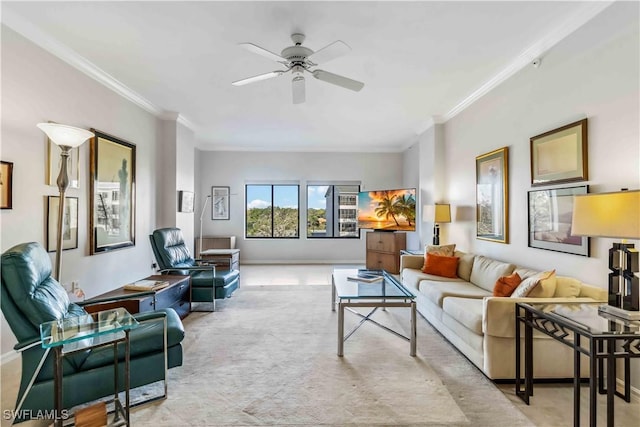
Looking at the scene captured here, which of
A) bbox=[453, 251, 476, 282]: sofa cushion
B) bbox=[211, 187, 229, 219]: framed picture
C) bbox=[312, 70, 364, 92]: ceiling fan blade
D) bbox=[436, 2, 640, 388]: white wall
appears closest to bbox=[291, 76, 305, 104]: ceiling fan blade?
bbox=[312, 70, 364, 92]: ceiling fan blade

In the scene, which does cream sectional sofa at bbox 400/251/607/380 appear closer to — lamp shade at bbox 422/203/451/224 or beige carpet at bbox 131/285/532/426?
beige carpet at bbox 131/285/532/426

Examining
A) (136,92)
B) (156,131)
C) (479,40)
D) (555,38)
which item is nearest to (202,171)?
(156,131)

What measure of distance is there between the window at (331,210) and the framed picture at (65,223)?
518 cm

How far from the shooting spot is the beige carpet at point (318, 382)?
A: 2.03 meters

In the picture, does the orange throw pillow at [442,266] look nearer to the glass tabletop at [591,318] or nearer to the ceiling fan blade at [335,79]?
the glass tabletop at [591,318]

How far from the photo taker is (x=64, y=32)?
2842 mm

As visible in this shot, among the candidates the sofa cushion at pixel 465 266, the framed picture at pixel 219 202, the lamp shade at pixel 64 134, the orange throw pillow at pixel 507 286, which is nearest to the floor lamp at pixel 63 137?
the lamp shade at pixel 64 134

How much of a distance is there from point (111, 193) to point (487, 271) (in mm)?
4591

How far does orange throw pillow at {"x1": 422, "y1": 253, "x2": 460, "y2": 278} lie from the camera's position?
4188 mm

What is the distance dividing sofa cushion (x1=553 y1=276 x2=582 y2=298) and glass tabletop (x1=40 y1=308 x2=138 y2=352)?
3.01 metres

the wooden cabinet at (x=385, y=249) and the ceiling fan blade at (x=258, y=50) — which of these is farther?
the wooden cabinet at (x=385, y=249)

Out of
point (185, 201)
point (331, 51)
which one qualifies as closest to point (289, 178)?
point (185, 201)

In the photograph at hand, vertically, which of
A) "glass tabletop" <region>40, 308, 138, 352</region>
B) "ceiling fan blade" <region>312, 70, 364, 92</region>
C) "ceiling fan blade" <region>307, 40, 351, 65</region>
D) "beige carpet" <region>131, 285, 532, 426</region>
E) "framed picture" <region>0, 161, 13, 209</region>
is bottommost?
"beige carpet" <region>131, 285, 532, 426</region>

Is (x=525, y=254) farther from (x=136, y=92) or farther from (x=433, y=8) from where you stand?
(x=136, y=92)
